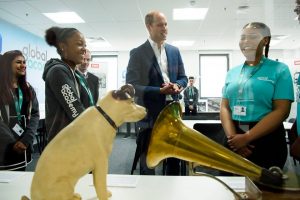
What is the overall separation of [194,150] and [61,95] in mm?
377

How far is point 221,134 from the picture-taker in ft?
5.02

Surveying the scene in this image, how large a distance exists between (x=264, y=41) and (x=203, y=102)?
0.63m

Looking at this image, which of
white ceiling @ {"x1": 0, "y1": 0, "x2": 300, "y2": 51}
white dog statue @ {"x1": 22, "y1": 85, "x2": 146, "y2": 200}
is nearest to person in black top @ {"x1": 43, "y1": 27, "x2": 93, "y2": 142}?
white dog statue @ {"x1": 22, "y1": 85, "x2": 146, "y2": 200}

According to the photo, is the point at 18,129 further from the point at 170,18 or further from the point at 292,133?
the point at 292,133

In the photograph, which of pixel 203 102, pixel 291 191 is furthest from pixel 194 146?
pixel 203 102

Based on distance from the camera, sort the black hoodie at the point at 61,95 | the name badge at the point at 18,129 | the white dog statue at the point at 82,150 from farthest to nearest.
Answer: the name badge at the point at 18,129
the black hoodie at the point at 61,95
the white dog statue at the point at 82,150

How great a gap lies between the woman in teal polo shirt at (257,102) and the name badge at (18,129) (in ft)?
3.29

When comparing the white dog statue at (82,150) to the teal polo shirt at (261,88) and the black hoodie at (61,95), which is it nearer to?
the black hoodie at (61,95)

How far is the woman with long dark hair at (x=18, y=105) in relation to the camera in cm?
119

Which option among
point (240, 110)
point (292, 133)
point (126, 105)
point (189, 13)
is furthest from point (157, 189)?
point (189, 13)

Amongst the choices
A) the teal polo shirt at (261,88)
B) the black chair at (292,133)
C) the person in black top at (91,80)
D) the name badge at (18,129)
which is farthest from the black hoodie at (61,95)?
the black chair at (292,133)

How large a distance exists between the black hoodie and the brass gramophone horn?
0.72ft

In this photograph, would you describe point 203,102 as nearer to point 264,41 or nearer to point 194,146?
point 264,41

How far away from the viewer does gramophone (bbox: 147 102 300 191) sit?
60cm
